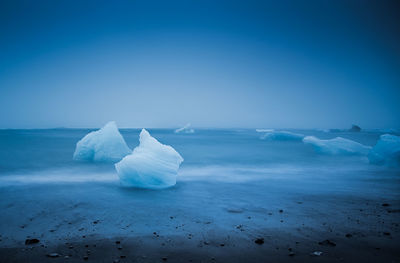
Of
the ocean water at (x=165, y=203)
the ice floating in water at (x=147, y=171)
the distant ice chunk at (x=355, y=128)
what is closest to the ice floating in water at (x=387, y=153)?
the ocean water at (x=165, y=203)

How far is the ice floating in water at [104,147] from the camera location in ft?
29.6

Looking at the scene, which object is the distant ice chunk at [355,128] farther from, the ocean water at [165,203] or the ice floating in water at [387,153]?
the ocean water at [165,203]

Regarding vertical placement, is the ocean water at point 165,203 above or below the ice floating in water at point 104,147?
below

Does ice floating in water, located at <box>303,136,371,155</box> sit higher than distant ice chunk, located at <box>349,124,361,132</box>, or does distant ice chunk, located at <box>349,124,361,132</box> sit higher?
distant ice chunk, located at <box>349,124,361,132</box>

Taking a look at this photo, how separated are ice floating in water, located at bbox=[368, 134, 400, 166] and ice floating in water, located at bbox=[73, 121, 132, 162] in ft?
29.5

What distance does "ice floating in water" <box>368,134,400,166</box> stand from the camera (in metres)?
8.32

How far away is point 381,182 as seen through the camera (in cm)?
590

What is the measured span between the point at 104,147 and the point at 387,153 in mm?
9683

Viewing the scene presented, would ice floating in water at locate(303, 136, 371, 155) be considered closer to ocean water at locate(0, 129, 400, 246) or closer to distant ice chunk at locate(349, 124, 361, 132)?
ocean water at locate(0, 129, 400, 246)

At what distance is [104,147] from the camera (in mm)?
9070

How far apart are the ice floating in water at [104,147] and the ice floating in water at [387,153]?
8981 millimetres

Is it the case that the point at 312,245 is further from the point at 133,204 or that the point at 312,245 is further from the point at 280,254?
the point at 133,204

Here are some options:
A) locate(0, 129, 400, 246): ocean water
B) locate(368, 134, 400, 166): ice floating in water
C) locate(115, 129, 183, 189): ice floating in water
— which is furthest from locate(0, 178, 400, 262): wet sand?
locate(368, 134, 400, 166): ice floating in water

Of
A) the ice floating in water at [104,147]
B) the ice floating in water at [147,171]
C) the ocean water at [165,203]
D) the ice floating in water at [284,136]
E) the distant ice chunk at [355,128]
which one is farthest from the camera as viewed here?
the distant ice chunk at [355,128]
